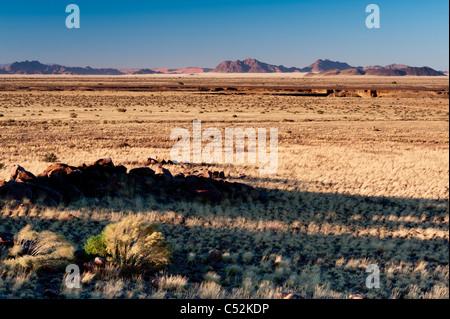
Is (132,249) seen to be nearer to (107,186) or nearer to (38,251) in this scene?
(38,251)

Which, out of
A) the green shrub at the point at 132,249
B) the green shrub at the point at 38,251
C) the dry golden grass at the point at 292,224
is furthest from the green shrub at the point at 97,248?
the dry golden grass at the point at 292,224

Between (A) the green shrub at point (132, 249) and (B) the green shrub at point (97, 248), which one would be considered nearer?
(A) the green shrub at point (132, 249)

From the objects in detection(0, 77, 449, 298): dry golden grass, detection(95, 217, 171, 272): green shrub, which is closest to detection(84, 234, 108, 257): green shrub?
detection(95, 217, 171, 272): green shrub

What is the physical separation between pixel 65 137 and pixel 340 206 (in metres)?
22.5

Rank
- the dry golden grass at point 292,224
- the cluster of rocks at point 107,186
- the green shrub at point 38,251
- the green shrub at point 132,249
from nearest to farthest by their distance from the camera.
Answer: the green shrub at point 38,251, the dry golden grass at point 292,224, the green shrub at point 132,249, the cluster of rocks at point 107,186

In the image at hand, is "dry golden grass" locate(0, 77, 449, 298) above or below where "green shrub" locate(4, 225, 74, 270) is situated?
below

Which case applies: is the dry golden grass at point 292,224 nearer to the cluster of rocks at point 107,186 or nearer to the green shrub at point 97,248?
the cluster of rocks at point 107,186

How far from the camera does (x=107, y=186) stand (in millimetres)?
13672

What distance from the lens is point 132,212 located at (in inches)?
472

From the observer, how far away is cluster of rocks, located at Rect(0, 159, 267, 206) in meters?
12.0

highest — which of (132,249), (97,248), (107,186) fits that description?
(107,186)

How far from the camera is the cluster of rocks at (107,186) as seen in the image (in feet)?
39.5

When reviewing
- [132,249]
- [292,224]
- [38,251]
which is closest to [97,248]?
[132,249]

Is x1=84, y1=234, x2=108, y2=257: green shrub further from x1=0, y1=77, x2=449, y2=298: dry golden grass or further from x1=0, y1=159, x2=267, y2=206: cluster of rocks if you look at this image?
x1=0, y1=159, x2=267, y2=206: cluster of rocks
